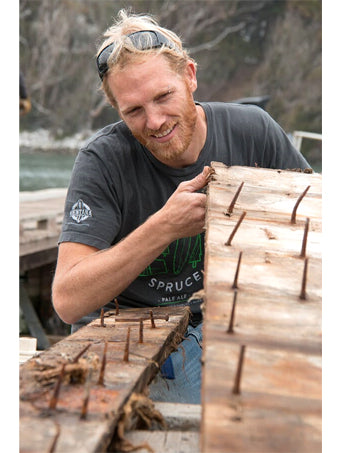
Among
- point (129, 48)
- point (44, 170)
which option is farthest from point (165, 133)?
point (44, 170)

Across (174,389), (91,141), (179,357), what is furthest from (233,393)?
(91,141)

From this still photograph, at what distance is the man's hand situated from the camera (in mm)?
2678

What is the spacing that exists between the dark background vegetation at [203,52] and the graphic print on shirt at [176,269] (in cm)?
4357

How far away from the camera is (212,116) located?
147 inches

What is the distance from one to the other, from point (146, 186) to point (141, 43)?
2.58ft

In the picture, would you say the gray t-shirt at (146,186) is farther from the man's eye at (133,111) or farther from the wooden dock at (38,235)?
the wooden dock at (38,235)

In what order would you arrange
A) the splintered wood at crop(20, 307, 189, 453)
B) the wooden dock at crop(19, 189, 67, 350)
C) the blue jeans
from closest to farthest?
the splintered wood at crop(20, 307, 189, 453), the blue jeans, the wooden dock at crop(19, 189, 67, 350)

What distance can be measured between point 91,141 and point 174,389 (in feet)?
4.98

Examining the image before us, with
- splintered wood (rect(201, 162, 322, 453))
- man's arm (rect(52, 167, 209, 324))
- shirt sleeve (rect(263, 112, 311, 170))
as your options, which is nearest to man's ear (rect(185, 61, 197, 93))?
shirt sleeve (rect(263, 112, 311, 170))

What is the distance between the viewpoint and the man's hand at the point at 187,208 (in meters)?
2.68

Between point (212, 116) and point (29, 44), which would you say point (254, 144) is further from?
point (29, 44)

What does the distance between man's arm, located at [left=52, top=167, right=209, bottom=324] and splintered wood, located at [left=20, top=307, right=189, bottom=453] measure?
1.61 ft

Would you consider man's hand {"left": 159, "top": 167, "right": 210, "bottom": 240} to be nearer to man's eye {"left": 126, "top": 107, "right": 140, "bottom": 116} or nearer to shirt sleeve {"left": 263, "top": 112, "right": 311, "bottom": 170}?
man's eye {"left": 126, "top": 107, "right": 140, "bottom": 116}

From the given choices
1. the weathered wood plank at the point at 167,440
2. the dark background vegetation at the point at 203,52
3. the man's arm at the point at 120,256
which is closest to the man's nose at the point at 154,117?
the man's arm at the point at 120,256
